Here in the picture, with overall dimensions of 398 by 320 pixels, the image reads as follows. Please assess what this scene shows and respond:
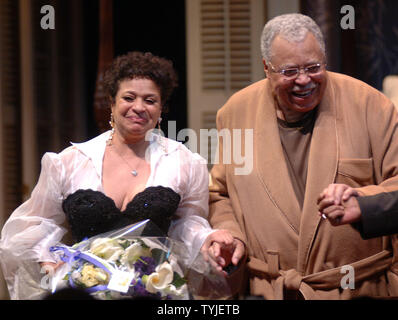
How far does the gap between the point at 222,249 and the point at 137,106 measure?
0.64 m

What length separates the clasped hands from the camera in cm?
229

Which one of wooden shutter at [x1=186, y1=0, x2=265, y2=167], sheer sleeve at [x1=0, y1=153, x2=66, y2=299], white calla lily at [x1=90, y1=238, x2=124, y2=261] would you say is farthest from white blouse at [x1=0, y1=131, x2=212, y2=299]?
wooden shutter at [x1=186, y1=0, x2=265, y2=167]

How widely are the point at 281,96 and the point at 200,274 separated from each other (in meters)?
0.80

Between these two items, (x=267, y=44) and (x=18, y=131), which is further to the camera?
(x=18, y=131)

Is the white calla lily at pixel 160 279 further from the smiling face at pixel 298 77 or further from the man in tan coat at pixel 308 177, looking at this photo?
the smiling face at pixel 298 77

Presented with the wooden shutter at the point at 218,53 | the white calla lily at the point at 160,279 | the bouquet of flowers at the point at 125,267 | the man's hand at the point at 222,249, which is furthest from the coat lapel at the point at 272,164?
the wooden shutter at the point at 218,53

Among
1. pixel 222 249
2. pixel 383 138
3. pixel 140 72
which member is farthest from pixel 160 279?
pixel 383 138

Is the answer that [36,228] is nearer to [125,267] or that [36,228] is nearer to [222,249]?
[125,267]

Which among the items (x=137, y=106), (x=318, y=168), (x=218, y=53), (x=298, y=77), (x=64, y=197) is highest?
(x=218, y=53)

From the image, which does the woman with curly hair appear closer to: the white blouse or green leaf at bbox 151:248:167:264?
the white blouse

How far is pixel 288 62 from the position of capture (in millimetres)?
2559

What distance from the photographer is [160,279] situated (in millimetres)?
2109
